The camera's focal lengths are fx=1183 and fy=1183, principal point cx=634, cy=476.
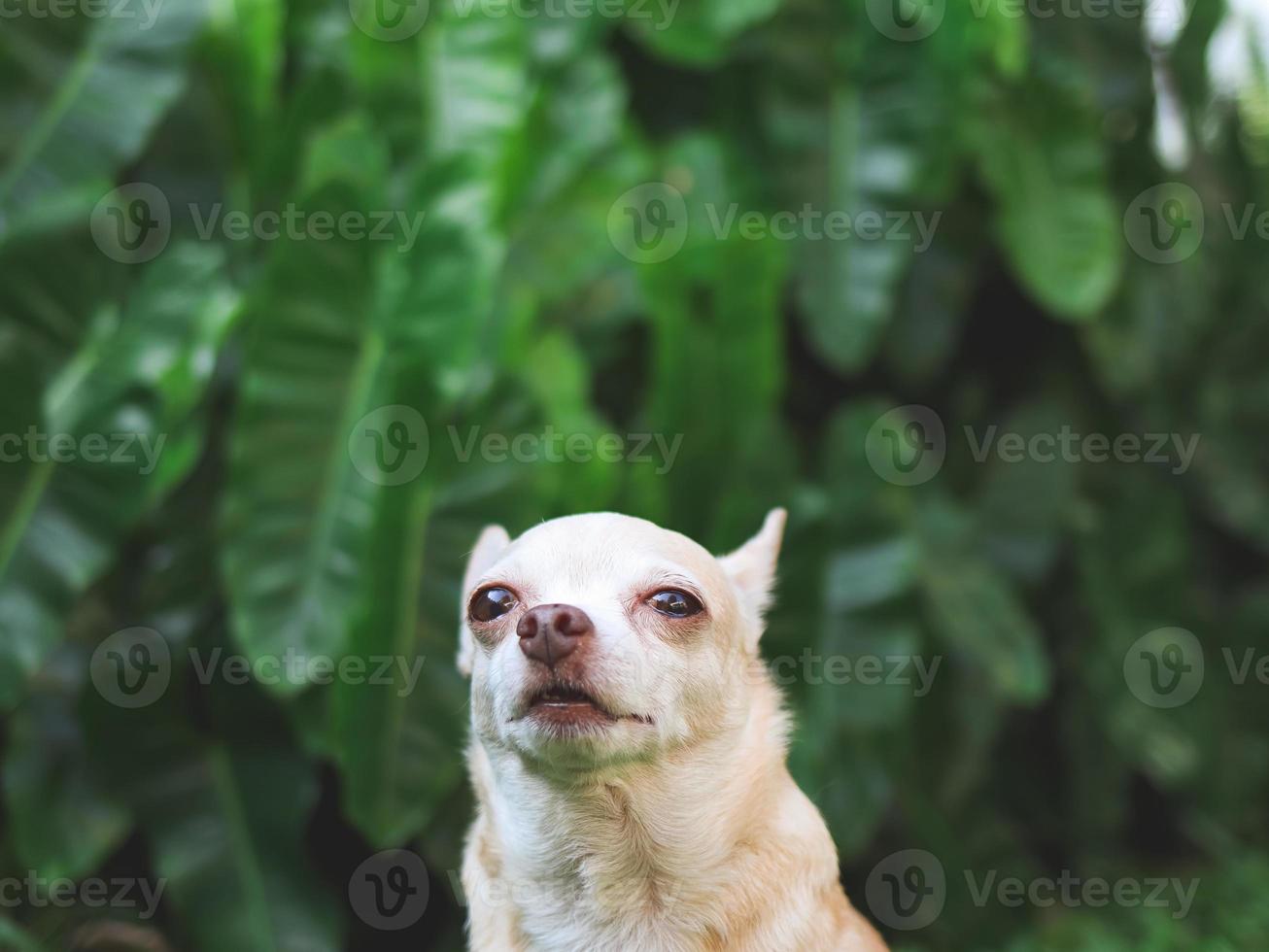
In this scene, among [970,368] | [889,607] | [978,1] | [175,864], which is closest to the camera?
[175,864]

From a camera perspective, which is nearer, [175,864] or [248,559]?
[248,559]

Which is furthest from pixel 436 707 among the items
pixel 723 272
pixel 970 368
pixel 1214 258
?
pixel 1214 258

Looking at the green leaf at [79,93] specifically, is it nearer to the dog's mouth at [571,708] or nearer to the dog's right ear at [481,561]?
the dog's right ear at [481,561]

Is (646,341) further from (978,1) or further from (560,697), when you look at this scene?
(560,697)

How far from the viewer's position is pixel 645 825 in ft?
3.00

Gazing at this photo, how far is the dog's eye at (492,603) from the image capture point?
2.93 feet

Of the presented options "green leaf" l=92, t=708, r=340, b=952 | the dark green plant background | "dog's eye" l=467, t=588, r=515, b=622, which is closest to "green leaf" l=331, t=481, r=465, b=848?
the dark green plant background

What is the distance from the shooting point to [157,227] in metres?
3.44

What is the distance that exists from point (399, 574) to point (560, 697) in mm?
1355

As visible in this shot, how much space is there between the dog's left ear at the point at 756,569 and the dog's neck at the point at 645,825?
12 centimetres

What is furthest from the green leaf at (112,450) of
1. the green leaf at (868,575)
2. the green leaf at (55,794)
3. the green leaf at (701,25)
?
the green leaf at (868,575)

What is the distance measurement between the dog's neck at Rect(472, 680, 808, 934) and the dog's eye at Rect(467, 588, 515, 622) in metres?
0.11

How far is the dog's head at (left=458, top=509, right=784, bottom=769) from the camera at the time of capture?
85cm

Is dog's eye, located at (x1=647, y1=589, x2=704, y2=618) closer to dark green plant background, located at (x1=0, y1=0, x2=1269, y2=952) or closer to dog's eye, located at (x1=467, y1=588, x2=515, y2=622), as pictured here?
dog's eye, located at (x1=467, y1=588, x2=515, y2=622)
